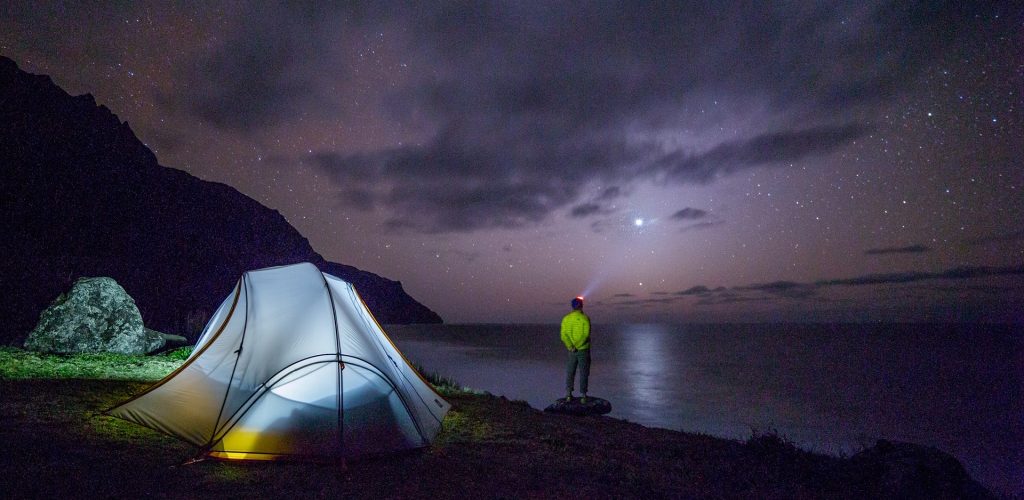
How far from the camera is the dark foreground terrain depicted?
5480 mm

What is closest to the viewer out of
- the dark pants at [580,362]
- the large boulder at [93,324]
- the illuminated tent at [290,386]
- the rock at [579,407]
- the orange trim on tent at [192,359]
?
the illuminated tent at [290,386]

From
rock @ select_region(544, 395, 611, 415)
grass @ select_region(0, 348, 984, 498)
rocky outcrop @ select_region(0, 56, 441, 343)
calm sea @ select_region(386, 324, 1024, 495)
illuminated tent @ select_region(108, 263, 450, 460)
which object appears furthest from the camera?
rocky outcrop @ select_region(0, 56, 441, 343)

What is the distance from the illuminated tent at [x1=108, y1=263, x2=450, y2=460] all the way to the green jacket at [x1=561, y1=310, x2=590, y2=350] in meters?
4.40

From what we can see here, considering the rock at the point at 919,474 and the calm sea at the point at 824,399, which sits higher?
the rock at the point at 919,474

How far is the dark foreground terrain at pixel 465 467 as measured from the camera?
18.0 ft

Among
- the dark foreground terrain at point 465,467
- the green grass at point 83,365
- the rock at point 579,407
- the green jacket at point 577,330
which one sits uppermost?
the green jacket at point 577,330

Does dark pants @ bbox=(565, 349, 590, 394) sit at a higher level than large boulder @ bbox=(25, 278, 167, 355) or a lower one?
lower

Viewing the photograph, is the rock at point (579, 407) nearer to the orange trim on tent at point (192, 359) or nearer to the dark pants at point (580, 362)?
the dark pants at point (580, 362)

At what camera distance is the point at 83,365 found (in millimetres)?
12148

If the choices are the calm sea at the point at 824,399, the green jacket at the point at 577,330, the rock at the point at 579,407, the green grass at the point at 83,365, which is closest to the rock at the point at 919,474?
the rock at the point at 579,407

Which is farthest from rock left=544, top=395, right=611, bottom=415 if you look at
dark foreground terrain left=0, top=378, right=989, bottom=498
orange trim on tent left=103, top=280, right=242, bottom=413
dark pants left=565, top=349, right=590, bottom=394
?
orange trim on tent left=103, top=280, right=242, bottom=413

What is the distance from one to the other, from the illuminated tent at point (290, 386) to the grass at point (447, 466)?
27 cm

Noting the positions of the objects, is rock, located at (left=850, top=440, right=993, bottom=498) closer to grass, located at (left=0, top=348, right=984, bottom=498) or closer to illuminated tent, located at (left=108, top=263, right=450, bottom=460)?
grass, located at (left=0, top=348, right=984, bottom=498)

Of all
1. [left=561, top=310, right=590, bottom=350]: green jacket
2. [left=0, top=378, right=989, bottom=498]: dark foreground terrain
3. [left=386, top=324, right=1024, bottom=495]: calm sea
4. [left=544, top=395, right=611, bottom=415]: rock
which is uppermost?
[left=561, top=310, right=590, bottom=350]: green jacket
